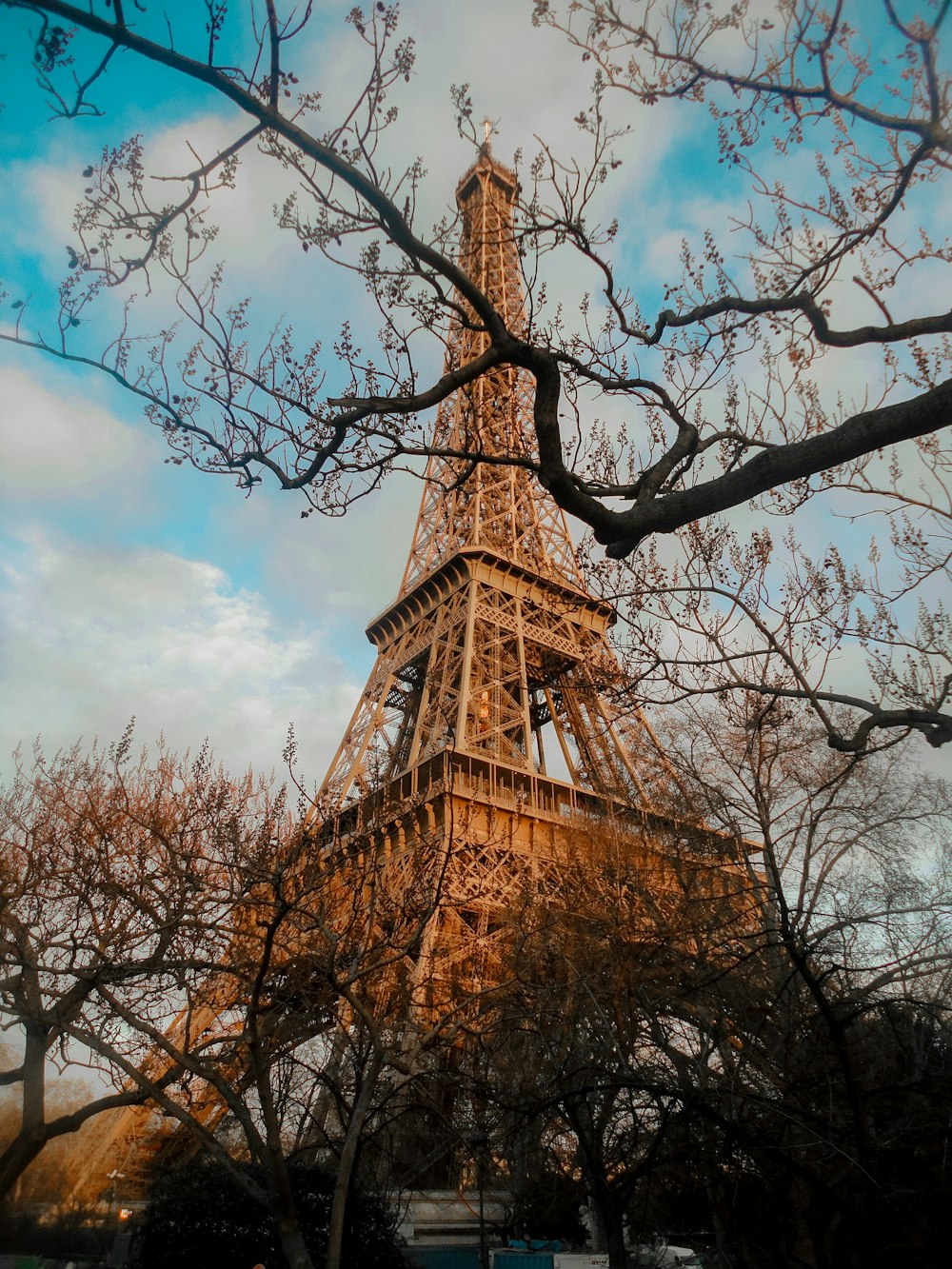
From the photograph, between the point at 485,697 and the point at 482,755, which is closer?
the point at 482,755

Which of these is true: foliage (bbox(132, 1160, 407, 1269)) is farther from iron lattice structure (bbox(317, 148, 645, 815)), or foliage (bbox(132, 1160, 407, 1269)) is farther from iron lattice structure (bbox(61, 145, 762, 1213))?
iron lattice structure (bbox(317, 148, 645, 815))

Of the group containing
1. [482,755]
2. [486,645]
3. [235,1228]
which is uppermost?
[486,645]

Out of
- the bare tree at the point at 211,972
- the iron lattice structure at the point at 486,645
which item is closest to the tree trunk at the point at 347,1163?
the bare tree at the point at 211,972

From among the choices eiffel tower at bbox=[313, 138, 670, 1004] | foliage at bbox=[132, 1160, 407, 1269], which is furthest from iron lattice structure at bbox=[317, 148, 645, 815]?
foliage at bbox=[132, 1160, 407, 1269]

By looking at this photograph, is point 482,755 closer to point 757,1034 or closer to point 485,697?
point 485,697

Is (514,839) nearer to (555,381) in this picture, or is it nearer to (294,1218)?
(294,1218)


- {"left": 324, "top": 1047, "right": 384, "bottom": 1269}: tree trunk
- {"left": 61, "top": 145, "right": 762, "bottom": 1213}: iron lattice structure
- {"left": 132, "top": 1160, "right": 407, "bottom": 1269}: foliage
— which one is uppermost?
{"left": 61, "top": 145, "right": 762, "bottom": 1213}: iron lattice structure

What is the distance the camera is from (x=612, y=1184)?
9344 mm

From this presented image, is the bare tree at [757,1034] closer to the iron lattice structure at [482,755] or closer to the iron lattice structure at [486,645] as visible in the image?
the iron lattice structure at [482,755]

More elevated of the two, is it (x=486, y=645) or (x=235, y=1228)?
(x=486, y=645)

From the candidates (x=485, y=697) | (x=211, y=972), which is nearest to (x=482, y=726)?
(x=485, y=697)

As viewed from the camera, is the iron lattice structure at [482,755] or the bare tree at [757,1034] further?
the iron lattice structure at [482,755]

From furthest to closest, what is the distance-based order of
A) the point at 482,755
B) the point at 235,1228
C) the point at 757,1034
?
the point at 482,755 → the point at 235,1228 → the point at 757,1034

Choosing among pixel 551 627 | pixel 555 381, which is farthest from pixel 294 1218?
pixel 551 627
